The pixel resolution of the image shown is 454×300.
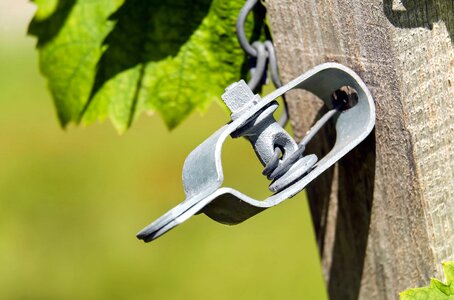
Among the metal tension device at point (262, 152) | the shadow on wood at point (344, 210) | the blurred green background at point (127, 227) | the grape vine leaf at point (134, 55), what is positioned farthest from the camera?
the blurred green background at point (127, 227)

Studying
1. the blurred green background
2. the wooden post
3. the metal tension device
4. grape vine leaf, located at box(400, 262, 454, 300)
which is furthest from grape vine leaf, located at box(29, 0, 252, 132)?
the blurred green background

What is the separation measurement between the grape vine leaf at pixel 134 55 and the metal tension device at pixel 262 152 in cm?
32

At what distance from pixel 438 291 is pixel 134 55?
24.7 inches

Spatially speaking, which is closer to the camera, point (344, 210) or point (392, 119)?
point (392, 119)

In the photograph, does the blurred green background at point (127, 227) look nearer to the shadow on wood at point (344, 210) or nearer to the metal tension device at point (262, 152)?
the shadow on wood at point (344, 210)

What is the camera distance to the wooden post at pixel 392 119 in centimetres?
95

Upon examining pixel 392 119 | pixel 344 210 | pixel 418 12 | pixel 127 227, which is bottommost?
→ pixel 127 227

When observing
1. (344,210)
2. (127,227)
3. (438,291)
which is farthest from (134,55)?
(127,227)

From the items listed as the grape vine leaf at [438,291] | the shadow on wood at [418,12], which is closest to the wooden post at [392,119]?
the shadow on wood at [418,12]

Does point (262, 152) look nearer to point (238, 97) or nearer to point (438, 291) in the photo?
point (238, 97)

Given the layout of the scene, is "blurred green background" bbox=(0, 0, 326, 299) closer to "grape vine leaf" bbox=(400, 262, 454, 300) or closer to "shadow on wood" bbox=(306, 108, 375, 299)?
"shadow on wood" bbox=(306, 108, 375, 299)

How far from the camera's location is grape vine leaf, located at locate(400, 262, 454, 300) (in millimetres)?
903

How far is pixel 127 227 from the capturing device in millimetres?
4359

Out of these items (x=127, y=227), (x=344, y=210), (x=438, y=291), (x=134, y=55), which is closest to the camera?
(x=438, y=291)
